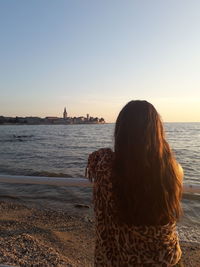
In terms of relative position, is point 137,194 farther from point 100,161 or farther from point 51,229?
point 51,229

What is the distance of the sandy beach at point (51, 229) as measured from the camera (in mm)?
4488

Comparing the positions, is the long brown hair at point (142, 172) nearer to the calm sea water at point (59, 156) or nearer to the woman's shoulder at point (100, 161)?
the woman's shoulder at point (100, 161)

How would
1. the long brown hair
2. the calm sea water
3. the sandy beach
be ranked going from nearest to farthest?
1. the long brown hair
2. the sandy beach
3. the calm sea water

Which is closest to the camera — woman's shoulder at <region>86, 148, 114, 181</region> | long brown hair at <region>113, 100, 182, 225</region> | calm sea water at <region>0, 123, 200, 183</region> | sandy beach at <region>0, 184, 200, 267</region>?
long brown hair at <region>113, 100, 182, 225</region>

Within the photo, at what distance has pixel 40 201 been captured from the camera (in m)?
10.5

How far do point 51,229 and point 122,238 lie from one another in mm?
5383

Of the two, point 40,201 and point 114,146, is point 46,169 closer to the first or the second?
point 40,201

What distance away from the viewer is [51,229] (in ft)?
22.6

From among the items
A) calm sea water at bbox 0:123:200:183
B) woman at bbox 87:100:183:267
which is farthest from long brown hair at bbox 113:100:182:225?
calm sea water at bbox 0:123:200:183

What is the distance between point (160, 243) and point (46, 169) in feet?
61.1

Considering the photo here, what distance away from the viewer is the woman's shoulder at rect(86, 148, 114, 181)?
6.00 ft

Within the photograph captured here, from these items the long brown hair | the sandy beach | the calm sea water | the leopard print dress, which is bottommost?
the calm sea water

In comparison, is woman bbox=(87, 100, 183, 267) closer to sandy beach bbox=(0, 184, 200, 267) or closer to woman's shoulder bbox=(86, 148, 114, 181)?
woman's shoulder bbox=(86, 148, 114, 181)

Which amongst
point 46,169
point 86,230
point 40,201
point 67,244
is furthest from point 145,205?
point 46,169
